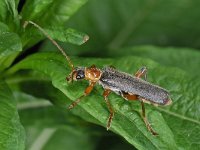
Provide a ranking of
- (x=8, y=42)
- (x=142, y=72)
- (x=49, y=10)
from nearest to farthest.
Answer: (x=8, y=42) → (x=49, y=10) → (x=142, y=72)

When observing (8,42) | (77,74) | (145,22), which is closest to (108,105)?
(77,74)

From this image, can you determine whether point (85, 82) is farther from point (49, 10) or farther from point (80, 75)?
point (49, 10)

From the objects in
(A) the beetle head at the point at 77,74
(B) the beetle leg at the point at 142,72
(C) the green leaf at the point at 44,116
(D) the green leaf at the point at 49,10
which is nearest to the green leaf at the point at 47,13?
(D) the green leaf at the point at 49,10

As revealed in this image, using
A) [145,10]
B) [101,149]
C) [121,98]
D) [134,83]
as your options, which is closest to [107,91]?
[121,98]

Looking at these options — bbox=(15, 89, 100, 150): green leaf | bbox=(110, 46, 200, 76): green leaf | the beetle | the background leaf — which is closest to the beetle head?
the beetle

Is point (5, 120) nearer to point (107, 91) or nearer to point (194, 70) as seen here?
point (107, 91)

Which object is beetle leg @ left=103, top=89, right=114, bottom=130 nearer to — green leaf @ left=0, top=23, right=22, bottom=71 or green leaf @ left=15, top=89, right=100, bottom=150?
green leaf @ left=0, top=23, right=22, bottom=71

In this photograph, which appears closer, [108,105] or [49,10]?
[108,105]
